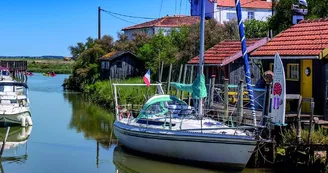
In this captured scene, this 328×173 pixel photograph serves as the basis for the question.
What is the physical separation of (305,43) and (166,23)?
4698 centimetres

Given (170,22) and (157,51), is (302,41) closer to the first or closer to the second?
(157,51)

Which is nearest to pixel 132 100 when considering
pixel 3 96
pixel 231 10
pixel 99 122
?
pixel 99 122

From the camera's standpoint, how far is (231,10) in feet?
210

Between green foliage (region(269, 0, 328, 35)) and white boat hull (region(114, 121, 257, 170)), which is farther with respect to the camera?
green foliage (region(269, 0, 328, 35))

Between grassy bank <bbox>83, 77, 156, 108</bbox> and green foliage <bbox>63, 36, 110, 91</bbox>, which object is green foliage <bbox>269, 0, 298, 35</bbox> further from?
green foliage <bbox>63, 36, 110, 91</bbox>

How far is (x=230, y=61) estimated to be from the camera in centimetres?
3014

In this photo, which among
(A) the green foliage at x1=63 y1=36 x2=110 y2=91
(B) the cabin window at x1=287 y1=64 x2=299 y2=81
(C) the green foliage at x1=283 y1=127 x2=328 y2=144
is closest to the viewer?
(C) the green foliage at x1=283 y1=127 x2=328 y2=144

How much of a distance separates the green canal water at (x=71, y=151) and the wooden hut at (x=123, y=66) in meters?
16.2

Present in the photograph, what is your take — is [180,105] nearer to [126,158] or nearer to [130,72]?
[126,158]

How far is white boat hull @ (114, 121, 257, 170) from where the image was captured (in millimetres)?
18078

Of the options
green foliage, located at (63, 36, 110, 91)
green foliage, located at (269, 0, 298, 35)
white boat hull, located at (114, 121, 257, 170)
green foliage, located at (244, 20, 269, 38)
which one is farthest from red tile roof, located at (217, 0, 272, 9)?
white boat hull, located at (114, 121, 257, 170)

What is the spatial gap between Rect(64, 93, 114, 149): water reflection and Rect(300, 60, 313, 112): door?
9.73 m

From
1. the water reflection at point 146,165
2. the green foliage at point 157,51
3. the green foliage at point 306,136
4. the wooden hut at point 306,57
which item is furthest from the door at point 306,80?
the green foliage at point 157,51

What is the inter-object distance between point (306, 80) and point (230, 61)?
9.17m
